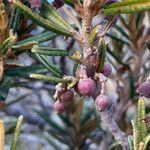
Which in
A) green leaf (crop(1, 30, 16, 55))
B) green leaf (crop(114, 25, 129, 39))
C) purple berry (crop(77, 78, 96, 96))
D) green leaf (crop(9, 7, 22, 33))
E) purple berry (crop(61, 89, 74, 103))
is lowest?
purple berry (crop(77, 78, 96, 96))

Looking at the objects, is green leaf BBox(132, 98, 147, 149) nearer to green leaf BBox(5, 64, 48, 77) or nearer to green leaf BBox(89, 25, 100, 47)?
green leaf BBox(89, 25, 100, 47)

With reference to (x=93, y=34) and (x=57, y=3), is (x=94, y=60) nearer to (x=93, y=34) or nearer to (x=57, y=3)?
(x=93, y=34)

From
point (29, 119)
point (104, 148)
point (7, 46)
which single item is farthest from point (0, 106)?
point (29, 119)

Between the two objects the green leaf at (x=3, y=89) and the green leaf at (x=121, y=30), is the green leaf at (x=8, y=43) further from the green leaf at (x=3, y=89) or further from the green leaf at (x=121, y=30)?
the green leaf at (x=121, y=30)

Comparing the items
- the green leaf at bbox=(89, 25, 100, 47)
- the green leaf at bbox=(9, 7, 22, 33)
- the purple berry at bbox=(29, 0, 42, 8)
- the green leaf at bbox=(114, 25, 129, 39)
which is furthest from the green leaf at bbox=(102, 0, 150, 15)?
the green leaf at bbox=(114, 25, 129, 39)

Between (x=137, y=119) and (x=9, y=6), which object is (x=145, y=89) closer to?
(x=137, y=119)
